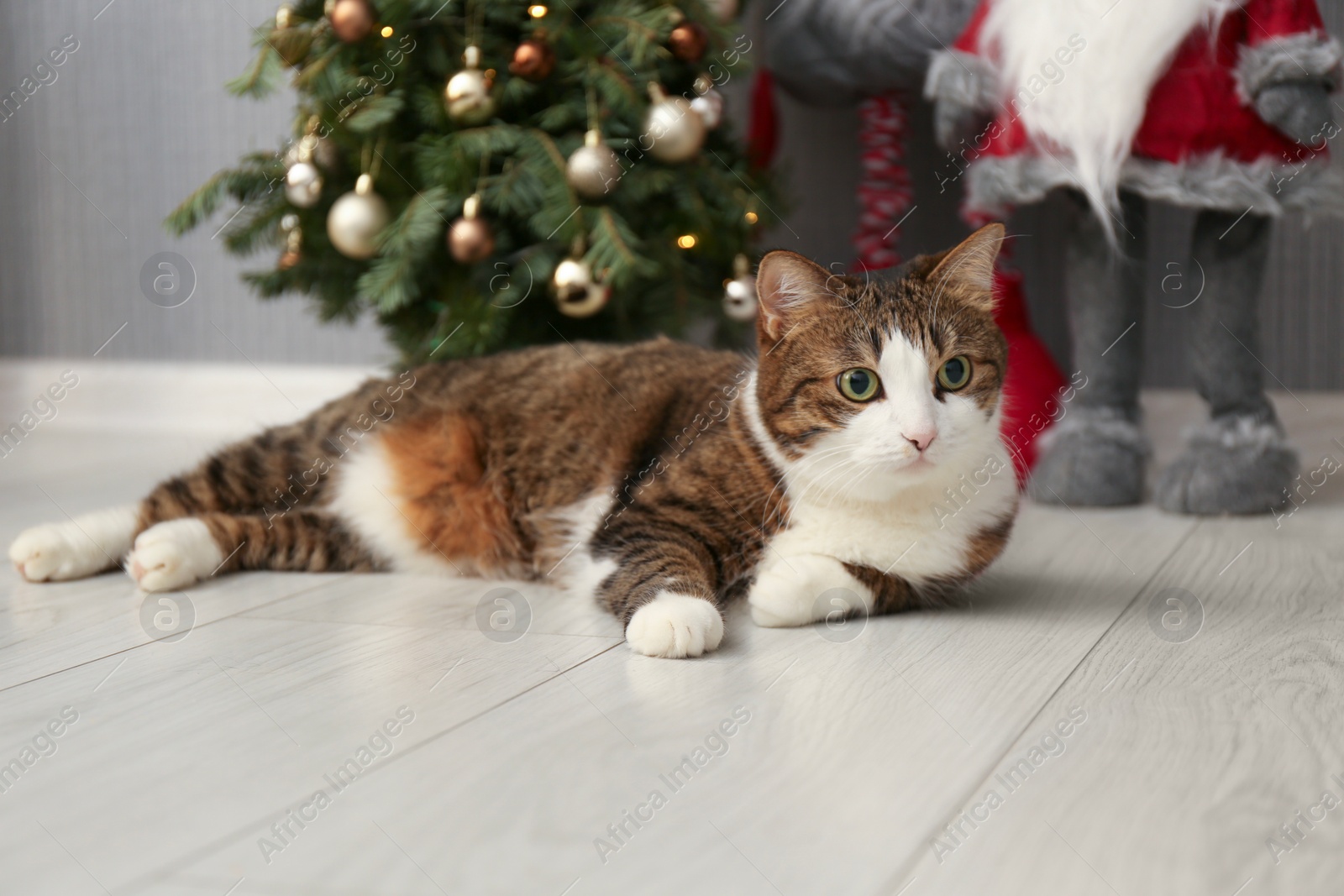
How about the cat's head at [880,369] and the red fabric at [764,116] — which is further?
the red fabric at [764,116]

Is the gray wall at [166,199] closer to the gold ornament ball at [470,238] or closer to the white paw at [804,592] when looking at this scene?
the gold ornament ball at [470,238]

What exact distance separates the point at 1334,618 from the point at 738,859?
0.95 metres

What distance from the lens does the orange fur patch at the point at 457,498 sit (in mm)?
1687

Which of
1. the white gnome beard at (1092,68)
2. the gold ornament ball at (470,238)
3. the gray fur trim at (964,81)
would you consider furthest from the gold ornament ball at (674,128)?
the white gnome beard at (1092,68)

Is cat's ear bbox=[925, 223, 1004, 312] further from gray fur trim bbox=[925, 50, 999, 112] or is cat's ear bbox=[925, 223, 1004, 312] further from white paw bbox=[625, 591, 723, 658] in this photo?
gray fur trim bbox=[925, 50, 999, 112]

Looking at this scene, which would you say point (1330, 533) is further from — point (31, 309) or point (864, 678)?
point (31, 309)

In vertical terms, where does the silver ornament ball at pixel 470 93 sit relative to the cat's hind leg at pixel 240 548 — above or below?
above

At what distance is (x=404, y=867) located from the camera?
81cm

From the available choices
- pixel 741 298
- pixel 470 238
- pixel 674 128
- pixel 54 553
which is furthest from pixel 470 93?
pixel 54 553

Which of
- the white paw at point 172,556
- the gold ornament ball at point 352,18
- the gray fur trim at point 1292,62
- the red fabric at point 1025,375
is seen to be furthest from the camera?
the red fabric at point 1025,375

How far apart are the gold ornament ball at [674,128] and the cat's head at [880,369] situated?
0.75 meters

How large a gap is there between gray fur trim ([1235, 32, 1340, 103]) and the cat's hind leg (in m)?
1.56

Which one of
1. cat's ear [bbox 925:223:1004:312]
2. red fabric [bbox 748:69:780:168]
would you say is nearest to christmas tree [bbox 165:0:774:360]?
red fabric [bbox 748:69:780:168]

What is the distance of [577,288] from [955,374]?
898 millimetres
